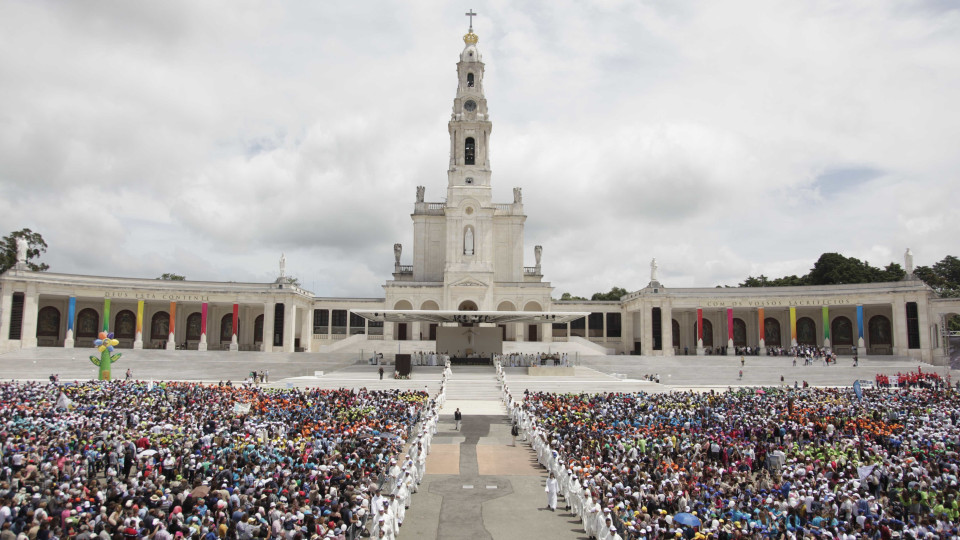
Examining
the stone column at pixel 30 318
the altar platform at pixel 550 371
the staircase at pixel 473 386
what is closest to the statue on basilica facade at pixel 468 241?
the staircase at pixel 473 386

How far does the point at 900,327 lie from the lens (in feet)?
166

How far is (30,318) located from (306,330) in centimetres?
2042

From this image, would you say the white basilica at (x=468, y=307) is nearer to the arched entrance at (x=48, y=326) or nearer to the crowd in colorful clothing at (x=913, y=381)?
the arched entrance at (x=48, y=326)

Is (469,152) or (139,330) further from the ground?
(469,152)

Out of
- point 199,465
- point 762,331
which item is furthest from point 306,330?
point 199,465

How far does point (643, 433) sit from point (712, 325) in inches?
1818

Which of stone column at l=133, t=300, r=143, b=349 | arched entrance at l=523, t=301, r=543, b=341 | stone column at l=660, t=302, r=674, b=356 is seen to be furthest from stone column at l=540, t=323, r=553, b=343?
stone column at l=133, t=300, r=143, b=349

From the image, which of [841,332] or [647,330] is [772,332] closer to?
[841,332]

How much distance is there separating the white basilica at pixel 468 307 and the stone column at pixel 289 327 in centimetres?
9

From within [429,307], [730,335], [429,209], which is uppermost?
[429,209]

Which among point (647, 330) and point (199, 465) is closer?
point (199, 465)

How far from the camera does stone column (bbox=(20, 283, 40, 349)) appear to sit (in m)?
47.8

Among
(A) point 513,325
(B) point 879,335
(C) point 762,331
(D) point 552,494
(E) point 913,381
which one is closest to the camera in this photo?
(D) point 552,494

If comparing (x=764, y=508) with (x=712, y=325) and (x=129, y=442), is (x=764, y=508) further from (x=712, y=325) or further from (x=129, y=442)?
(x=712, y=325)
